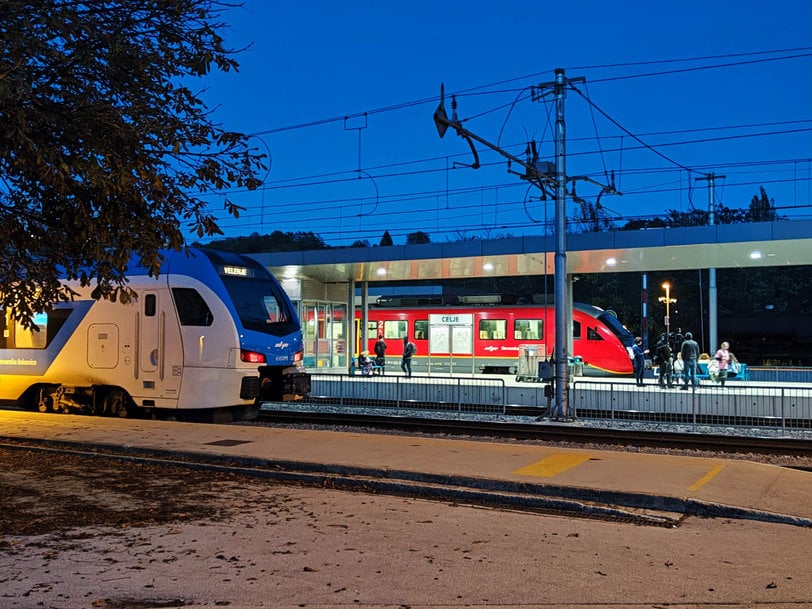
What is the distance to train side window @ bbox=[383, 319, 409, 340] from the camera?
3316cm

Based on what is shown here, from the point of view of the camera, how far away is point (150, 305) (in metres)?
14.1

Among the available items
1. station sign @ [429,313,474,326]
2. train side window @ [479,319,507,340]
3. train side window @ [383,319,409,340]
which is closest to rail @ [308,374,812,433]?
train side window @ [479,319,507,340]

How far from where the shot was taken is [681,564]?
19.5 feet

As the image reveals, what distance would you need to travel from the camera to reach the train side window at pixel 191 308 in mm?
13578

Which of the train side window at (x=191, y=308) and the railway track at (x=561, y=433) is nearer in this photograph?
the railway track at (x=561, y=433)

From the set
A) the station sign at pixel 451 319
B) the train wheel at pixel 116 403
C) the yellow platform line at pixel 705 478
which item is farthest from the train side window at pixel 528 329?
the yellow platform line at pixel 705 478

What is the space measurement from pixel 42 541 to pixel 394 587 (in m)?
3.23

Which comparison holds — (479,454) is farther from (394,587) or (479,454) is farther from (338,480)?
(394,587)

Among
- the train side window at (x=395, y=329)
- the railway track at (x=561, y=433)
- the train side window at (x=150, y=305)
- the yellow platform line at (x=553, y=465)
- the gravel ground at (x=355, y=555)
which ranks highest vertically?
the train side window at (x=395, y=329)

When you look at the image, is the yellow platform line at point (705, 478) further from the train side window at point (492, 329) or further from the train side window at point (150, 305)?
the train side window at point (492, 329)

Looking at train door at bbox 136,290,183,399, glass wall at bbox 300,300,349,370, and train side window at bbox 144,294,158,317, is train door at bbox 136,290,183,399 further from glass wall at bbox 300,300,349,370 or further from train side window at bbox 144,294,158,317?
glass wall at bbox 300,300,349,370

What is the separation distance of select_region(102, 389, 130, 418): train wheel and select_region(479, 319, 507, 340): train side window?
18550 millimetres

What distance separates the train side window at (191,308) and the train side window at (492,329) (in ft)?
61.6

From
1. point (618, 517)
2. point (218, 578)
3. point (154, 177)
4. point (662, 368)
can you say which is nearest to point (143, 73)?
point (154, 177)
